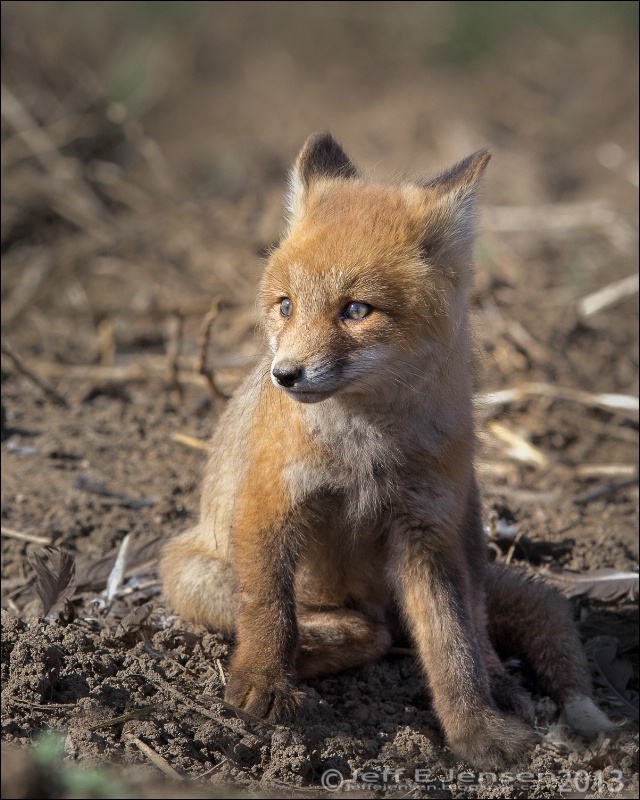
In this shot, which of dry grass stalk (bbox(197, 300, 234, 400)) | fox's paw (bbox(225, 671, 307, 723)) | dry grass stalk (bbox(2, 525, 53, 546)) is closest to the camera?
fox's paw (bbox(225, 671, 307, 723))

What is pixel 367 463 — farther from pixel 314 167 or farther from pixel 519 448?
pixel 519 448

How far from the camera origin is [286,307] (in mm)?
A: 3990

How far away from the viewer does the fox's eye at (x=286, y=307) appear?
396 centimetres

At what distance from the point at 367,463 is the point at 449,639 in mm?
912

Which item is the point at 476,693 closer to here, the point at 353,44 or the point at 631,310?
the point at 631,310

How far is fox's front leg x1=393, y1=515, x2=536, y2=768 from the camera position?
421cm

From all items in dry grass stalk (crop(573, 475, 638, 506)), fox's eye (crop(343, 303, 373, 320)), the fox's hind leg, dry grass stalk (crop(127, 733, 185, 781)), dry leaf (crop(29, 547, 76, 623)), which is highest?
fox's eye (crop(343, 303, 373, 320))

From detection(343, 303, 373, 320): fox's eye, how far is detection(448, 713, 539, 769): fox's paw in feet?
6.34

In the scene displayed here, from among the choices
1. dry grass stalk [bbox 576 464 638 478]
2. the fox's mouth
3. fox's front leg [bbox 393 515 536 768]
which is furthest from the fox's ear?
dry grass stalk [bbox 576 464 638 478]

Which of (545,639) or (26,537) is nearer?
(545,639)

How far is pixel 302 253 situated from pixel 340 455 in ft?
2.96

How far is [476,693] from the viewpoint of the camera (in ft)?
14.0

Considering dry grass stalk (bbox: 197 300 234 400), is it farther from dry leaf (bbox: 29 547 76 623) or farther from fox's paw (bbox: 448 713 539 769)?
fox's paw (bbox: 448 713 539 769)

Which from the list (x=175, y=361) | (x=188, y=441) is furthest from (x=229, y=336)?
(x=188, y=441)
